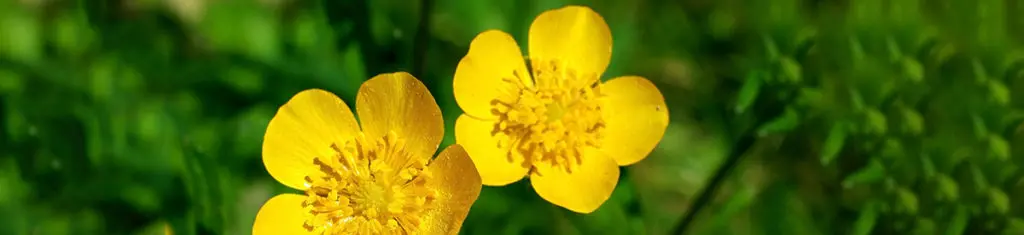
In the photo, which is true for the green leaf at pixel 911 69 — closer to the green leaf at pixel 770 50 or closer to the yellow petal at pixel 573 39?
the green leaf at pixel 770 50

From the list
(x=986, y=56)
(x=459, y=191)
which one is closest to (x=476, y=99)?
(x=459, y=191)

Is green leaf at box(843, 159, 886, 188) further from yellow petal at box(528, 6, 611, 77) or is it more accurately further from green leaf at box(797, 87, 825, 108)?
yellow petal at box(528, 6, 611, 77)

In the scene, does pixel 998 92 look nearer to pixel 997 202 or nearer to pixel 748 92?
pixel 997 202

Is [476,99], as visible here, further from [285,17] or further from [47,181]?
[47,181]

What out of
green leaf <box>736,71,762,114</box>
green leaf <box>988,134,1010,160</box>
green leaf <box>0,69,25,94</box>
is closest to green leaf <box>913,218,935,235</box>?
green leaf <box>988,134,1010,160</box>

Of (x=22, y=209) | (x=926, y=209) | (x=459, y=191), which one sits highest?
(x=459, y=191)

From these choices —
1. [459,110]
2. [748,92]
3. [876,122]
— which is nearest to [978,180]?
[876,122]

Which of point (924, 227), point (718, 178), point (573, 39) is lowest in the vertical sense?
point (924, 227)
